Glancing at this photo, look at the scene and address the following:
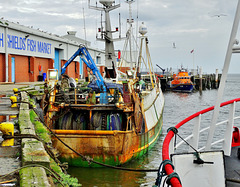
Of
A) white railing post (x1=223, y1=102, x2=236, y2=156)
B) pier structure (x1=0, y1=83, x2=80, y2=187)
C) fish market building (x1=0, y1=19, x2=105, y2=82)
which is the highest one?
fish market building (x1=0, y1=19, x2=105, y2=82)

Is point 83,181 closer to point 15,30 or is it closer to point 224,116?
point 15,30

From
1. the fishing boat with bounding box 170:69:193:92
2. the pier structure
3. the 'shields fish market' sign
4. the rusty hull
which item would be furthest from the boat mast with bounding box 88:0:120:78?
the fishing boat with bounding box 170:69:193:92

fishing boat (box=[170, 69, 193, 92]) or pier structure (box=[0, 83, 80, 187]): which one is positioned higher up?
fishing boat (box=[170, 69, 193, 92])

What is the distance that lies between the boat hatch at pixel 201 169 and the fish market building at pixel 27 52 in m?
17.6

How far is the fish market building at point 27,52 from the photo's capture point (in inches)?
979

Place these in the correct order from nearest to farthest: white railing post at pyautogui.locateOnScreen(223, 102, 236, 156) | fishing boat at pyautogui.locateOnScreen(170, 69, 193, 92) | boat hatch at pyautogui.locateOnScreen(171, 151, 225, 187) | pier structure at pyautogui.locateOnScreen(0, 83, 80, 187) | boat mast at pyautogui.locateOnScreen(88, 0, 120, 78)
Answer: pier structure at pyautogui.locateOnScreen(0, 83, 80, 187) < boat hatch at pyautogui.locateOnScreen(171, 151, 225, 187) < white railing post at pyautogui.locateOnScreen(223, 102, 236, 156) < boat mast at pyautogui.locateOnScreen(88, 0, 120, 78) < fishing boat at pyautogui.locateOnScreen(170, 69, 193, 92)

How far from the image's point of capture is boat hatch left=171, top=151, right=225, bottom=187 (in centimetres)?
515

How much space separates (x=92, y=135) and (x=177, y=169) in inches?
305

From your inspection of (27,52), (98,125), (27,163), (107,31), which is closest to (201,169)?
(27,163)

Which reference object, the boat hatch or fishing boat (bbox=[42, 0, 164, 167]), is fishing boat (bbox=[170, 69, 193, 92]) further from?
the boat hatch

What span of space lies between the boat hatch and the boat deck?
255 mm

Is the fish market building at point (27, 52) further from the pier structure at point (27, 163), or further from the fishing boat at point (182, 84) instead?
the fishing boat at point (182, 84)

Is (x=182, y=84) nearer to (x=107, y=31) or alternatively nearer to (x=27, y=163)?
(x=107, y=31)

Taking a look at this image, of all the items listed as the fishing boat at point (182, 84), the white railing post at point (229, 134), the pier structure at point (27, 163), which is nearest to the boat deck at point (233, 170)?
the white railing post at point (229, 134)
